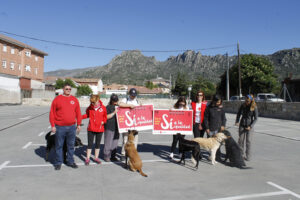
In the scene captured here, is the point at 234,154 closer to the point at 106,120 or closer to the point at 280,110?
the point at 106,120

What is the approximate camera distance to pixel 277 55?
144500 millimetres

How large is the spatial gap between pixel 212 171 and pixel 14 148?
20.8 ft

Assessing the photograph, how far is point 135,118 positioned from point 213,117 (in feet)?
6.89

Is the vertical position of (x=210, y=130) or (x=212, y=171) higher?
(x=210, y=130)

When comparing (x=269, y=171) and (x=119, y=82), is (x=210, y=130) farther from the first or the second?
(x=119, y=82)

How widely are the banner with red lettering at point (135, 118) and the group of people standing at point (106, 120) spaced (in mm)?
159

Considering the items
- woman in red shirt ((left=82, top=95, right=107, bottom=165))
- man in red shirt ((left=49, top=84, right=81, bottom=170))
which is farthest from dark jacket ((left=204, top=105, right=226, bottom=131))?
man in red shirt ((left=49, top=84, right=81, bottom=170))

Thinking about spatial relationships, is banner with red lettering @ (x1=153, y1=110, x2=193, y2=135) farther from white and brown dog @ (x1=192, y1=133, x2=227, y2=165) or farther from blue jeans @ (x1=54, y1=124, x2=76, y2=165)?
blue jeans @ (x1=54, y1=124, x2=76, y2=165)

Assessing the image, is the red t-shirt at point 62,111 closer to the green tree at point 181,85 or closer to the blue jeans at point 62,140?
the blue jeans at point 62,140

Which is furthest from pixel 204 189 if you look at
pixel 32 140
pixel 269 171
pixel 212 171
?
pixel 32 140

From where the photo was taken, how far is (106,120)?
642cm

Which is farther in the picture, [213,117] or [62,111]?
[213,117]

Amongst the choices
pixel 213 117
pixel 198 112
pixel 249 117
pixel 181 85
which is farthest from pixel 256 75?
pixel 213 117

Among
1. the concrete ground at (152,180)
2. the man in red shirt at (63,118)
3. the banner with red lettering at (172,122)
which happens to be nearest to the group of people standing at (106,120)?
the man in red shirt at (63,118)
